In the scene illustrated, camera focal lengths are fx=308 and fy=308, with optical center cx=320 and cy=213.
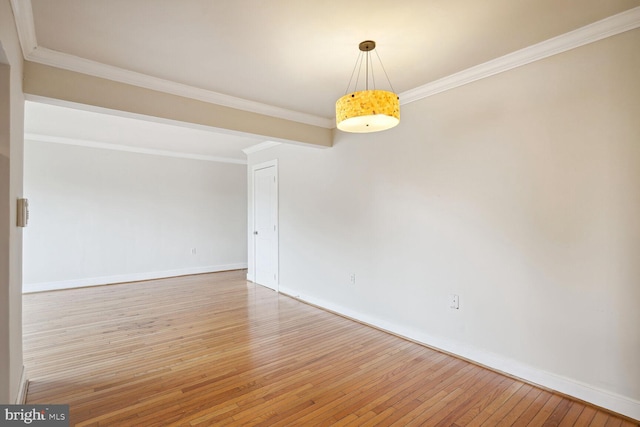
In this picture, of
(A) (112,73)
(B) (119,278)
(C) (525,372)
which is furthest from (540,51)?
(B) (119,278)

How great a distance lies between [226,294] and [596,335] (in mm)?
4383

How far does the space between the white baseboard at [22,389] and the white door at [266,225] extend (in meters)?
3.18

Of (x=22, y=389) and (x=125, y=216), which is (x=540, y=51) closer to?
(x=22, y=389)

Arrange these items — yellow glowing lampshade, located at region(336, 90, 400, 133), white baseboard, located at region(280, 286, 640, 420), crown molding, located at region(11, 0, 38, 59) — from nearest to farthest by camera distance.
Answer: crown molding, located at region(11, 0, 38, 59), yellow glowing lampshade, located at region(336, 90, 400, 133), white baseboard, located at region(280, 286, 640, 420)

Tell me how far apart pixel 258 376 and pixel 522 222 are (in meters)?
2.36

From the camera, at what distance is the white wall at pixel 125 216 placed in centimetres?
497

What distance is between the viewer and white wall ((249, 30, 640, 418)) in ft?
6.44

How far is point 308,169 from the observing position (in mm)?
4418

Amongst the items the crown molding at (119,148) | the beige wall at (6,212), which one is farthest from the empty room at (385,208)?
the crown molding at (119,148)

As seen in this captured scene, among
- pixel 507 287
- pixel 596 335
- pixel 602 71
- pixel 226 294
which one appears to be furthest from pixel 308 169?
pixel 596 335

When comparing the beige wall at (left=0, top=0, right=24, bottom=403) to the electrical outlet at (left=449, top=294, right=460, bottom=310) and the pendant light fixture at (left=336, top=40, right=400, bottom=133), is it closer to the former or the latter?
the pendant light fixture at (left=336, top=40, right=400, bottom=133)

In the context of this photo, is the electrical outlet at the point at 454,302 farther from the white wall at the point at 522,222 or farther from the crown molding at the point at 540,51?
the crown molding at the point at 540,51

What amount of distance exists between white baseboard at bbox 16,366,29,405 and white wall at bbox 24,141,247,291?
11.5 ft

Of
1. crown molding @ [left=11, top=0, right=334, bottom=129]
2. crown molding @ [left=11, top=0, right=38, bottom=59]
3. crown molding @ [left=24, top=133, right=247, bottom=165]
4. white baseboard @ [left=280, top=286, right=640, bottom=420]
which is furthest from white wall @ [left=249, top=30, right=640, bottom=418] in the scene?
crown molding @ [left=24, top=133, right=247, bottom=165]
